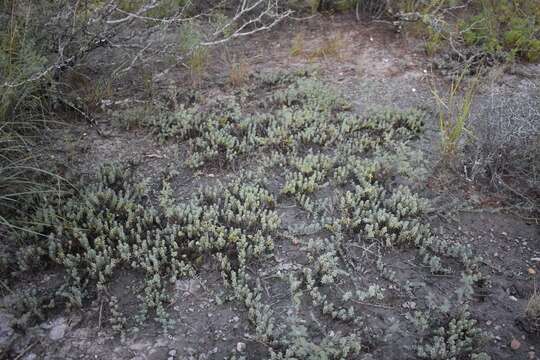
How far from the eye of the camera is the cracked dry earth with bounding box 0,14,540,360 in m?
3.02

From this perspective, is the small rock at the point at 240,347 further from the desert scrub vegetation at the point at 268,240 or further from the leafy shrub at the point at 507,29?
the leafy shrub at the point at 507,29

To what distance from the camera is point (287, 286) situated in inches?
136

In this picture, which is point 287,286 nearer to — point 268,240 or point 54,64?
point 268,240

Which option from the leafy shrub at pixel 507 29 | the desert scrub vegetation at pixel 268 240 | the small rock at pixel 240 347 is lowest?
the small rock at pixel 240 347

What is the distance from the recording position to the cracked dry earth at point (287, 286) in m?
3.02

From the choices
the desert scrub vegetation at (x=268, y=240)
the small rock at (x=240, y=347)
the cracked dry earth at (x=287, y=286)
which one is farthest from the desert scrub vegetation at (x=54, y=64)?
the small rock at (x=240, y=347)

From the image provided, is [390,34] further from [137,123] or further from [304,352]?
[304,352]

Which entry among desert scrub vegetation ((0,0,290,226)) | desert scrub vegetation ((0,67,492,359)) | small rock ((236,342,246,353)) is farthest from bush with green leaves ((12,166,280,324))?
small rock ((236,342,246,353))

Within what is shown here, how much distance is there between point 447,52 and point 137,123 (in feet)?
15.0

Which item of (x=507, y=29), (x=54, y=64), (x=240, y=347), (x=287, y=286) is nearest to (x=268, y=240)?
(x=287, y=286)

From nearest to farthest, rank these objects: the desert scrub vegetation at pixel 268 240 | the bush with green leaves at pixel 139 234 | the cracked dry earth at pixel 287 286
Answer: the cracked dry earth at pixel 287 286 → the desert scrub vegetation at pixel 268 240 → the bush with green leaves at pixel 139 234

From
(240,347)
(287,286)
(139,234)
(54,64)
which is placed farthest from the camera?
(54,64)

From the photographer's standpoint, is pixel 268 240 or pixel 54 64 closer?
pixel 268 240

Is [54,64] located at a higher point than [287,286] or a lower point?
higher
